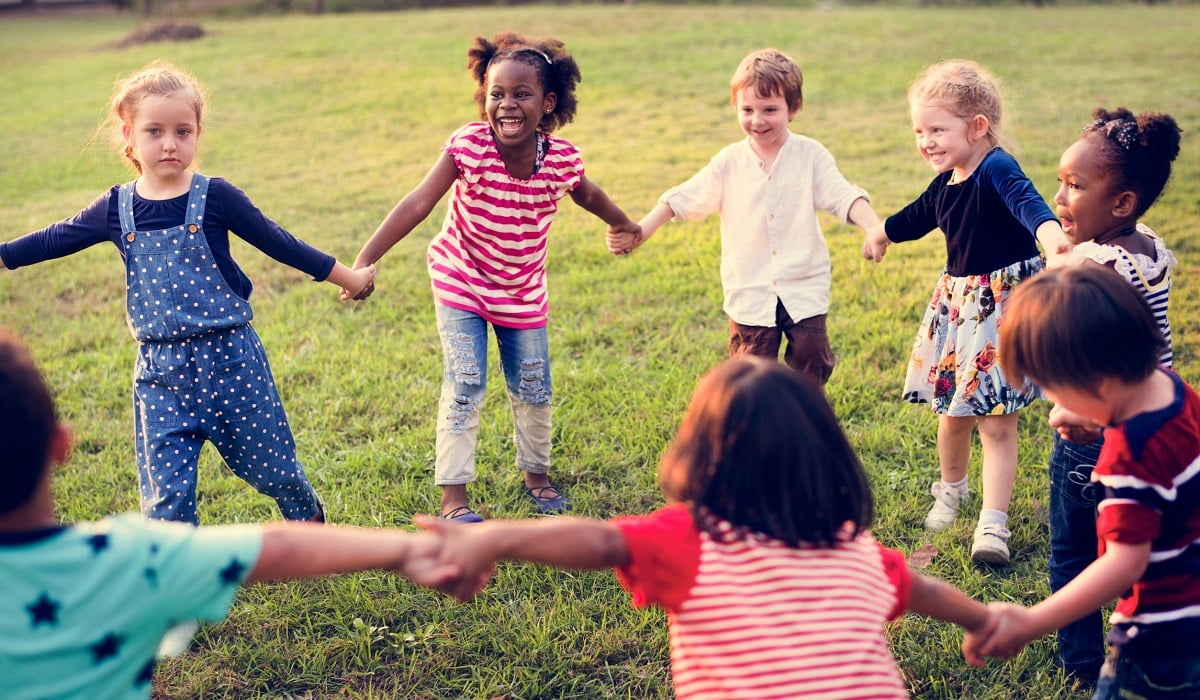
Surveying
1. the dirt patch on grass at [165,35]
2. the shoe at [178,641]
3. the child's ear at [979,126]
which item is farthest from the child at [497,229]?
the dirt patch on grass at [165,35]

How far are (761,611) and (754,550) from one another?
0.11 meters

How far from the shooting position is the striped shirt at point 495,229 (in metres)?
3.78

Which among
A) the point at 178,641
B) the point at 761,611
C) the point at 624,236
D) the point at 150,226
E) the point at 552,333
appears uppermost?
the point at 150,226

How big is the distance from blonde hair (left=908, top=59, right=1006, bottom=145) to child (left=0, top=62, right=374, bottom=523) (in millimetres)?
2174

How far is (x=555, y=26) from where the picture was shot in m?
18.3

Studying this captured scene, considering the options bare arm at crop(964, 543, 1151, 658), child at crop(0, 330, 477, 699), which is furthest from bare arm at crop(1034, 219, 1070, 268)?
child at crop(0, 330, 477, 699)

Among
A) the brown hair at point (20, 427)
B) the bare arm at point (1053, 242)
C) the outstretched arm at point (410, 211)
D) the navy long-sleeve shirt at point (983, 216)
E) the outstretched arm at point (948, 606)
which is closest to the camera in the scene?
the brown hair at point (20, 427)

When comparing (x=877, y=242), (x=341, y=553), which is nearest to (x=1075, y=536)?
(x=877, y=242)

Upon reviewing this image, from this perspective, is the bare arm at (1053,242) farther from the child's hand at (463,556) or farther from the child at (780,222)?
the child's hand at (463,556)

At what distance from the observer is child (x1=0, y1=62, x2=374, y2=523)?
3107mm

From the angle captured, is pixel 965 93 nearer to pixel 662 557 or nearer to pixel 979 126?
pixel 979 126

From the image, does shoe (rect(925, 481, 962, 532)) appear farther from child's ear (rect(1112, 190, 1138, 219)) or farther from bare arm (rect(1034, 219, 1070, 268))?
child's ear (rect(1112, 190, 1138, 219))

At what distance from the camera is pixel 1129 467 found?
209cm

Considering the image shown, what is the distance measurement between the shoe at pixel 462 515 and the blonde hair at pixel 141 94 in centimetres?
158
